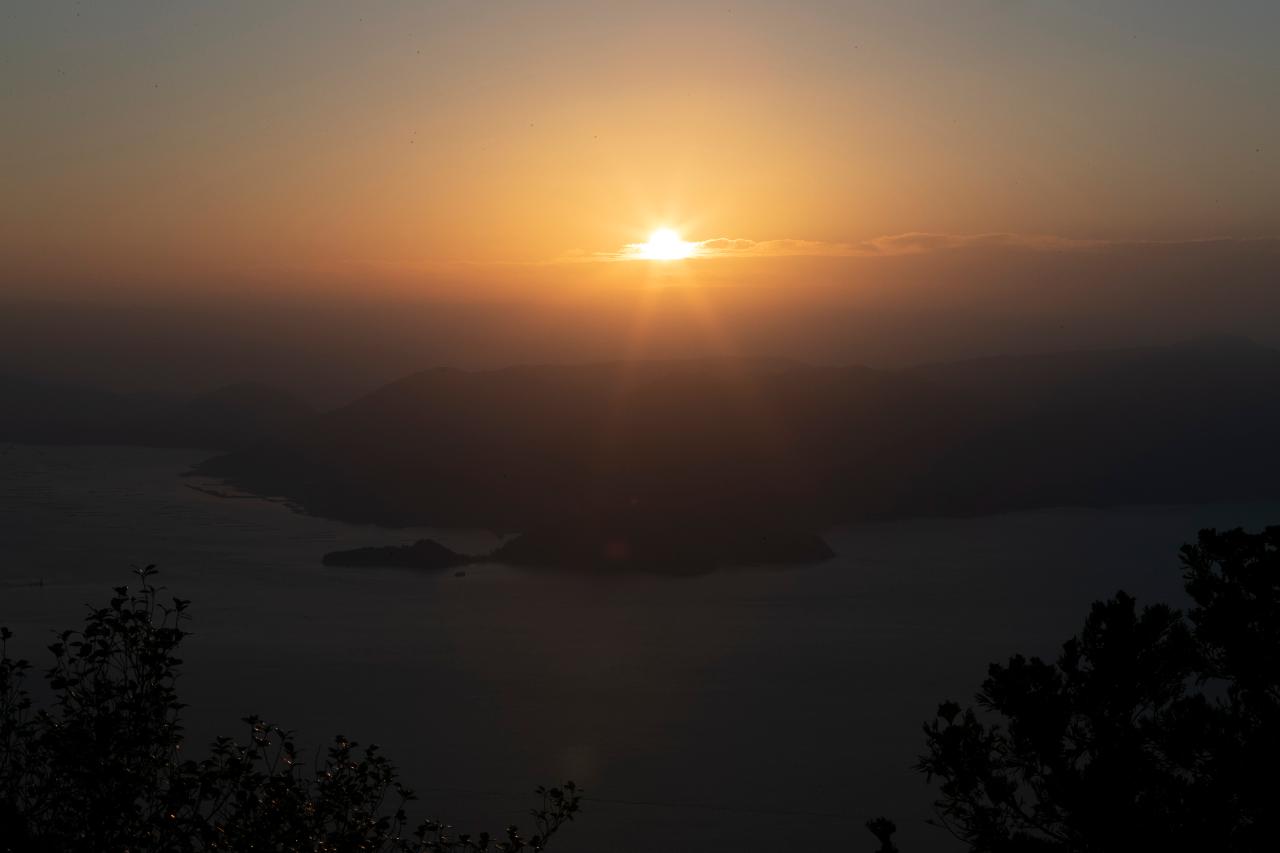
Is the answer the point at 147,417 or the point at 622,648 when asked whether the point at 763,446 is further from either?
the point at 147,417

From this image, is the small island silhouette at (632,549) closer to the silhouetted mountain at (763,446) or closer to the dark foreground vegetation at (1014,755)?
the silhouetted mountain at (763,446)

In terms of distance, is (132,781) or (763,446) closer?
(132,781)

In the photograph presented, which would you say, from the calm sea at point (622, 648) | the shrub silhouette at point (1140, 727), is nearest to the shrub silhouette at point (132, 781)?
the shrub silhouette at point (1140, 727)

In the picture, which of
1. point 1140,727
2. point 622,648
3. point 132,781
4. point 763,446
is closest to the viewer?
point 132,781

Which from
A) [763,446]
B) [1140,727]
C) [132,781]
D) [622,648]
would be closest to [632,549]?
[622,648]

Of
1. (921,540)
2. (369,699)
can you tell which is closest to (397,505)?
(921,540)

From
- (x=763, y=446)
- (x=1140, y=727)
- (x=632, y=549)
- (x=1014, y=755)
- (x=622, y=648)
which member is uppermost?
(x=763, y=446)

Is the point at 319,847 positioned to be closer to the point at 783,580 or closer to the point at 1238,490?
the point at 783,580

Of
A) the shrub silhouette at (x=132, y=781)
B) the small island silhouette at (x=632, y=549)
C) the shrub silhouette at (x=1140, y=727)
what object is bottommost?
the shrub silhouette at (x=132, y=781)
